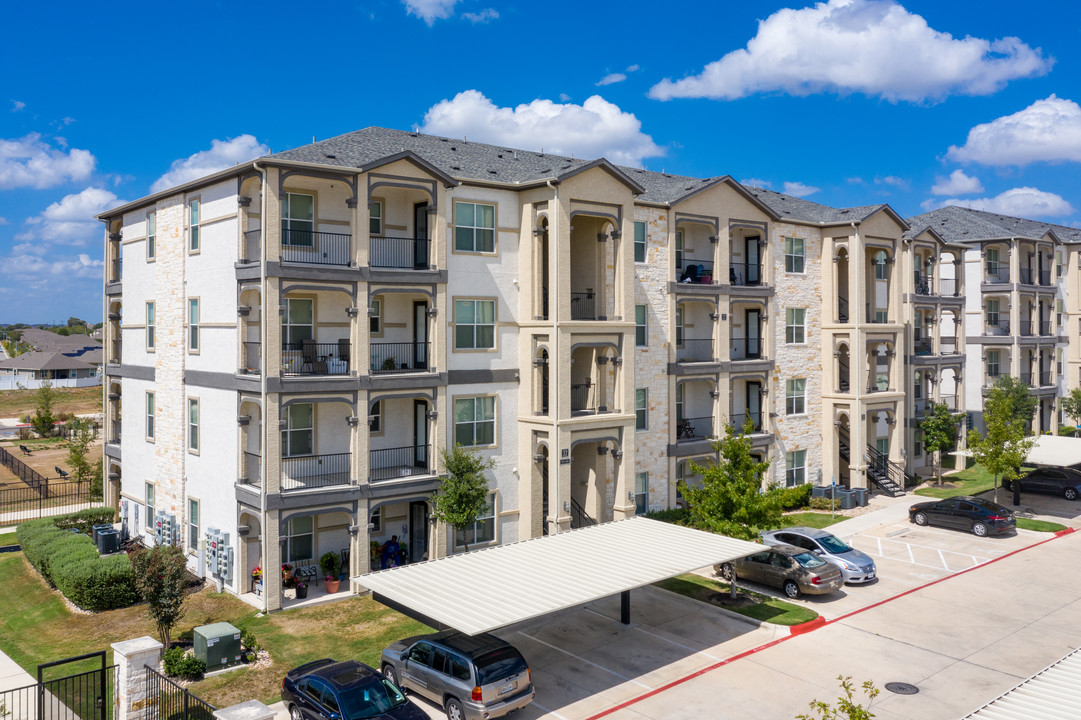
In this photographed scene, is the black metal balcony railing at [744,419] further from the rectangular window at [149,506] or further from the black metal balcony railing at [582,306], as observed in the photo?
the rectangular window at [149,506]

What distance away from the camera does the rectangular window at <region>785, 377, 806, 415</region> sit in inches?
1625

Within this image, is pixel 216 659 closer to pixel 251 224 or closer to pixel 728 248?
pixel 251 224

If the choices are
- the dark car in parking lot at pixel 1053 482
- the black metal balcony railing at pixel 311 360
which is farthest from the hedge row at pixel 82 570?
the dark car in parking lot at pixel 1053 482

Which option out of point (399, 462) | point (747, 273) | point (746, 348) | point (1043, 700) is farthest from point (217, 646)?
point (747, 273)

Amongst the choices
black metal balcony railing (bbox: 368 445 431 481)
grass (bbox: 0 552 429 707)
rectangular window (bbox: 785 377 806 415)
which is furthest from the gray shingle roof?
grass (bbox: 0 552 429 707)

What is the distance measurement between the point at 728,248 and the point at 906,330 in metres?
15.0

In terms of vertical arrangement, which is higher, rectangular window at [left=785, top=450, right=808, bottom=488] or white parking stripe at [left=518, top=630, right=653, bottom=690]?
rectangular window at [left=785, top=450, right=808, bottom=488]

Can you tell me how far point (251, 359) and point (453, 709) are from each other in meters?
15.4

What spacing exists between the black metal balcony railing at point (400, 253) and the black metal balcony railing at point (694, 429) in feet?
48.7

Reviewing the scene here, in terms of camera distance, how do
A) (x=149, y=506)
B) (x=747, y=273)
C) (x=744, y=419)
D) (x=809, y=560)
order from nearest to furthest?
(x=809, y=560), (x=149, y=506), (x=744, y=419), (x=747, y=273)

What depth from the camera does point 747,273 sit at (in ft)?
134

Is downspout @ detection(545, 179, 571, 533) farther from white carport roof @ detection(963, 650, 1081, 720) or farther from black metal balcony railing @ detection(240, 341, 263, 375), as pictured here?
white carport roof @ detection(963, 650, 1081, 720)

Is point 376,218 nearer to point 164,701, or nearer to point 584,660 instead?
point 584,660

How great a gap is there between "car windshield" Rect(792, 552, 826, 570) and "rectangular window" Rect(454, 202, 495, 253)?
51.9 feet
